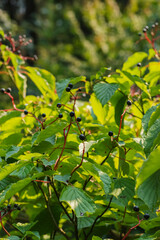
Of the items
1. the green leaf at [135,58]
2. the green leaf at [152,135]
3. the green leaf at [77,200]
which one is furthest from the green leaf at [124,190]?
the green leaf at [135,58]

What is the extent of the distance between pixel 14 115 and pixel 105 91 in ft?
1.26

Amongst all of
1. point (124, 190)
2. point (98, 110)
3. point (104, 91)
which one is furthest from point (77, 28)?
point (124, 190)

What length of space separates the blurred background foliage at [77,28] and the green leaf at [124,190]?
27.4ft

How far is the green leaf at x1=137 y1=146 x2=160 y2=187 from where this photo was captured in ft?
2.04

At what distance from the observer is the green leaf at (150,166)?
2.04 ft

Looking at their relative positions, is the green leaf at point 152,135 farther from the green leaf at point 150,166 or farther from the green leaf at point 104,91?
the green leaf at point 104,91

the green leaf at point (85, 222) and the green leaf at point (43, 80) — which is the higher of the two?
the green leaf at point (43, 80)

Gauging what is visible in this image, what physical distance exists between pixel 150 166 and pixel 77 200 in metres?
0.27

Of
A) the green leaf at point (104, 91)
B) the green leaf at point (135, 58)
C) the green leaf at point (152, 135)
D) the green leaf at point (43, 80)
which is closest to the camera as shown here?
the green leaf at point (152, 135)

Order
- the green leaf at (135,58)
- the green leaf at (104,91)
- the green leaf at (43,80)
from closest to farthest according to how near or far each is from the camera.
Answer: the green leaf at (104,91) → the green leaf at (135,58) → the green leaf at (43,80)

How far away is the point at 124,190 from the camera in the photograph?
0.94 meters

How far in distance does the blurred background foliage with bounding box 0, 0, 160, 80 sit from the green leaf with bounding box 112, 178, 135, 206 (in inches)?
329

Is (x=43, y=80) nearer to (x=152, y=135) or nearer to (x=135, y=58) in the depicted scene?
(x=135, y=58)

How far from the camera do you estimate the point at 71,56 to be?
35.9ft
